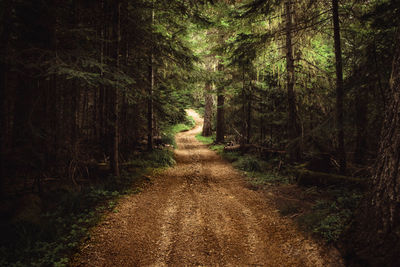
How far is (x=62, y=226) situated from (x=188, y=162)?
8022 mm

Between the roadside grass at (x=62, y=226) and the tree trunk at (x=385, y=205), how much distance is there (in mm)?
5051

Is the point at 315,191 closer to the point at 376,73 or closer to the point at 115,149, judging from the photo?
the point at 376,73

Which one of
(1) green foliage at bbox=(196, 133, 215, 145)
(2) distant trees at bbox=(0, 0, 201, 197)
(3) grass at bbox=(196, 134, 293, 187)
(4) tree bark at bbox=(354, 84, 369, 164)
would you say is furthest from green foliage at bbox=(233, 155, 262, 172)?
(1) green foliage at bbox=(196, 133, 215, 145)

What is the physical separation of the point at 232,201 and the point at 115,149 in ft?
16.4

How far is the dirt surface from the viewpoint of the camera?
3.76 meters

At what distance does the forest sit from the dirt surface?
37 millimetres

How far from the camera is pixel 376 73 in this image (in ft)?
20.8

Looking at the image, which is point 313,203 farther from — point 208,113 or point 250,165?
point 208,113

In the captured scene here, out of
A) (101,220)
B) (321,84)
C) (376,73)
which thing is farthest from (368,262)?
(321,84)

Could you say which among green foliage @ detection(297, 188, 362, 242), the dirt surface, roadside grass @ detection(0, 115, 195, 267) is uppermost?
green foliage @ detection(297, 188, 362, 242)

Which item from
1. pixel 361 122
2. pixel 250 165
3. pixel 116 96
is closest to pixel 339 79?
pixel 361 122

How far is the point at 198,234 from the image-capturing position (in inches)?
182

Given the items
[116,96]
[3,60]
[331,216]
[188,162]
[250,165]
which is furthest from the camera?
[188,162]

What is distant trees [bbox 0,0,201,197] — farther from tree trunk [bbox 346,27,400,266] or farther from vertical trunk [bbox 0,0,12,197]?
tree trunk [bbox 346,27,400,266]
